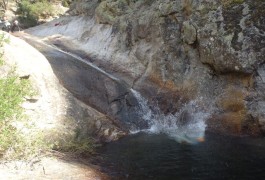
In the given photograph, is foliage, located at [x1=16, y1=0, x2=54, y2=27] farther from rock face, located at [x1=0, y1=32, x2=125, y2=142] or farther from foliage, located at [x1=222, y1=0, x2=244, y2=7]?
A: foliage, located at [x1=222, y1=0, x2=244, y2=7]

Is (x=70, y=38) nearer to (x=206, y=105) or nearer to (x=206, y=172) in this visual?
(x=206, y=105)

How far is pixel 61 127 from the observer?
589 inches

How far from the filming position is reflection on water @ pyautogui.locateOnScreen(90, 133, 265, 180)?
1134cm

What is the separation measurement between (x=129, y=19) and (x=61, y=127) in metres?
10.4

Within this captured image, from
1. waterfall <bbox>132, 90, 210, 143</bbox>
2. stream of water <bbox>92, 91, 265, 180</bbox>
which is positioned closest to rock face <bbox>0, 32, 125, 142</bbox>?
stream of water <bbox>92, 91, 265, 180</bbox>

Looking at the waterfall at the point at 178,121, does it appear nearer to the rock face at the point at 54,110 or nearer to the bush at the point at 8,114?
the rock face at the point at 54,110

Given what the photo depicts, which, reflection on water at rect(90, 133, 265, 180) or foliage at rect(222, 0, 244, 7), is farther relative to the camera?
foliage at rect(222, 0, 244, 7)

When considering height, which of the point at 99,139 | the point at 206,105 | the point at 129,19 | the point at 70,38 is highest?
the point at 129,19

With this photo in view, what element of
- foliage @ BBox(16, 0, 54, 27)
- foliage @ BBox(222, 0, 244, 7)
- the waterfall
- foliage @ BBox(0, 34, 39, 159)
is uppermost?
foliage @ BBox(222, 0, 244, 7)

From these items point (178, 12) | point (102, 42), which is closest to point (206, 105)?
point (178, 12)

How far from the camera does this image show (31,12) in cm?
4088

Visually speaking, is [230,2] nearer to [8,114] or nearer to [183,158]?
[183,158]

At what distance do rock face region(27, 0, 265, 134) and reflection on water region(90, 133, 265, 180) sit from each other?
A: 159cm

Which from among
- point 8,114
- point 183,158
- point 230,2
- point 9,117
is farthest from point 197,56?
point 8,114
